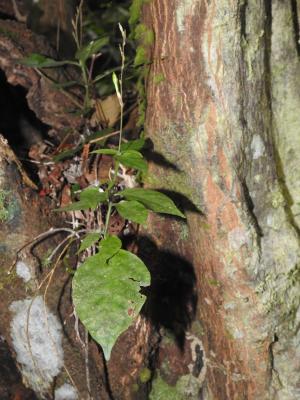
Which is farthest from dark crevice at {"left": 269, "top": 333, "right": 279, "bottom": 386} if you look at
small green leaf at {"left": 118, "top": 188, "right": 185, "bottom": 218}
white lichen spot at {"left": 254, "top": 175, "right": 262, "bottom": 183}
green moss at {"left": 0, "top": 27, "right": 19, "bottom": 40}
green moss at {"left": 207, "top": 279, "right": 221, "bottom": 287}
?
green moss at {"left": 0, "top": 27, "right": 19, "bottom": 40}

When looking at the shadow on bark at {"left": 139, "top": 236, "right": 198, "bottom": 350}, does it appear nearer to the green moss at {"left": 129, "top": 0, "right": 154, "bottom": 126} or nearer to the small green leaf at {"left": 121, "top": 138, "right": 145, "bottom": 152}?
the small green leaf at {"left": 121, "top": 138, "right": 145, "bottom": 152}

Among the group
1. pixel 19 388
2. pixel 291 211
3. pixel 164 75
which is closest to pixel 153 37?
pixel 164 75

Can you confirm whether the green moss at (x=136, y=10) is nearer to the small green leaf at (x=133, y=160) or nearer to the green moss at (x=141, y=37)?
the green moss at (x=141, y=37)

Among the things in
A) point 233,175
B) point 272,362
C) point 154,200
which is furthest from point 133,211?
point 272,362

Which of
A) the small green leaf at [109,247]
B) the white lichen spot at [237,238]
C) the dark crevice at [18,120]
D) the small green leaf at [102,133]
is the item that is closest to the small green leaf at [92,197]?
the small green leaf at [109,247]

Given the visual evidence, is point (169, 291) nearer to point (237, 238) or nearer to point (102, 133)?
point (237, 238)
